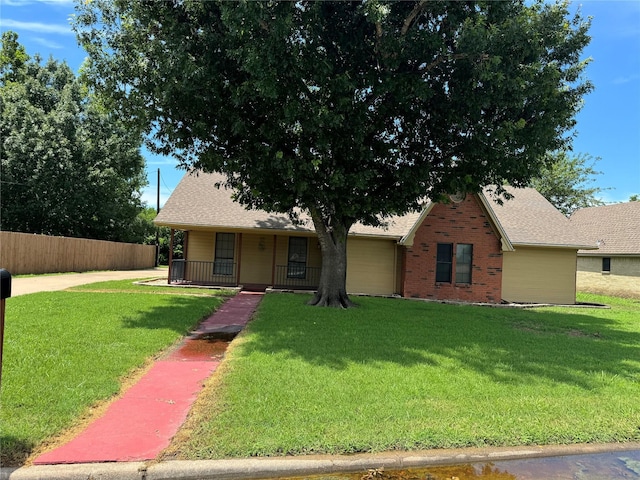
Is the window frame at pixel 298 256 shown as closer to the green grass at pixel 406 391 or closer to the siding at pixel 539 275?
the siding at pixel 539 275

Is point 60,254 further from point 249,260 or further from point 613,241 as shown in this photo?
point 613,241

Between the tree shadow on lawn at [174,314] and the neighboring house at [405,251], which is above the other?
the neighboring house at [405,251]

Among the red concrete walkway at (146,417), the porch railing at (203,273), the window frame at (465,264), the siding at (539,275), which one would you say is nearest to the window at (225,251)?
the porch railing at (203,273)

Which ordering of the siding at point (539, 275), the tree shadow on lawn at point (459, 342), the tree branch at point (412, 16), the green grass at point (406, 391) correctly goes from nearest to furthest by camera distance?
the green grass at point (406, 391) → the tree shadow on lawn at point (459, 342) → the tree branch at point (412, 16) → the siding at point (539, 275)

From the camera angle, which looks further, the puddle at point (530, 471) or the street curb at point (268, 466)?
the puddle at point (530, 471)

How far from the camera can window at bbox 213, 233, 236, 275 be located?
19969 mm

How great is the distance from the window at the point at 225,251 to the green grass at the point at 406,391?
10.2m

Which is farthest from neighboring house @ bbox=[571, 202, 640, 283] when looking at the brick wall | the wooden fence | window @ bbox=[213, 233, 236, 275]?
the wooden fence

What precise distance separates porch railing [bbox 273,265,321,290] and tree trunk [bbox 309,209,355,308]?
19.6 ft

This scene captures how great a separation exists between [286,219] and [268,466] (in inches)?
624

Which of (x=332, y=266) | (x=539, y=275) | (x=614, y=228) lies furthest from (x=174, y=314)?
(x=614, y=228)

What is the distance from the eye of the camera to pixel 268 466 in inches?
153

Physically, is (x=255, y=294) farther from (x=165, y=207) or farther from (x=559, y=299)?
(x=559, y=299)

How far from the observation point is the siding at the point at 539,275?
19328 millimetres
